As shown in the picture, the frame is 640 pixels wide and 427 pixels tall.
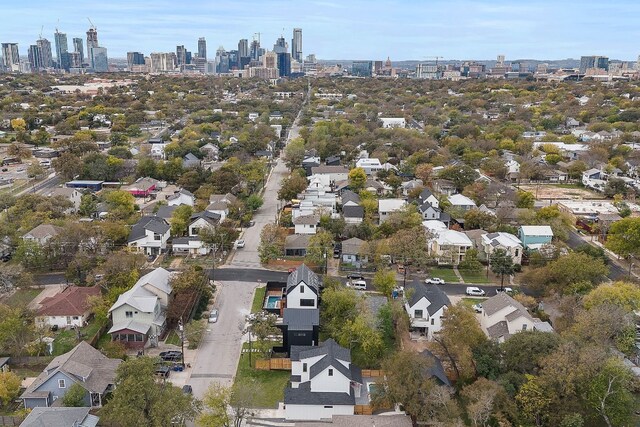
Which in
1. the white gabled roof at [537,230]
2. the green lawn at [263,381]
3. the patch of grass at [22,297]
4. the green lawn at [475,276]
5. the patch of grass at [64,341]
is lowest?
the green lawn at [263,381]

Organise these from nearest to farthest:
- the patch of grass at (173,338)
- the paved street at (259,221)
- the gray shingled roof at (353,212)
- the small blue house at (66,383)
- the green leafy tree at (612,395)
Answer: the green leafy tree at (612,395) < the small blue house at (66,383) < the patch of grass at (173,338) < the paved street at (259,221) < the gray shingled roof at (353,212)

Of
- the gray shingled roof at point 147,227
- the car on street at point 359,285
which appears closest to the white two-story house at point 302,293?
the car on street at point 359,285

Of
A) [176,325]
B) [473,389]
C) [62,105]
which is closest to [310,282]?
[176,325]

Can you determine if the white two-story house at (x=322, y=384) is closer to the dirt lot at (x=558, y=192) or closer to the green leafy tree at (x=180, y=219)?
the green leafy tree at (x=180, y=219)

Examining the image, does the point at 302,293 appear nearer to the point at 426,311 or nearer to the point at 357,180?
the point at 426,311

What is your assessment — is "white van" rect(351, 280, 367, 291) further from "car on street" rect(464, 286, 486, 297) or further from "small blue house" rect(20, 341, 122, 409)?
"small blue house" rect(20, 341, 122, 409)

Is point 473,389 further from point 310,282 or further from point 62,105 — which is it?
point 62,105

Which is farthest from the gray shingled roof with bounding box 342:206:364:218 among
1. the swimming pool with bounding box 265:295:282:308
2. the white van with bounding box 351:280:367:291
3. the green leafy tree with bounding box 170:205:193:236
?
the swimming pool with bounding box 265:295:282:308
